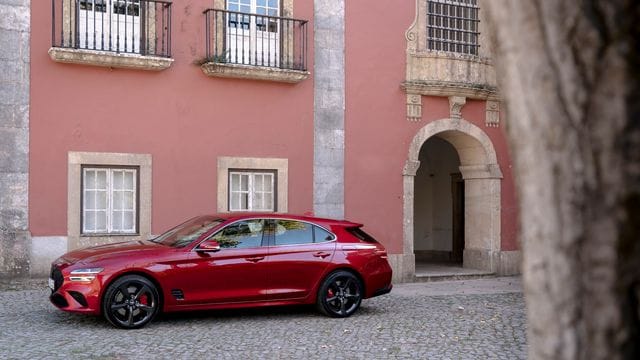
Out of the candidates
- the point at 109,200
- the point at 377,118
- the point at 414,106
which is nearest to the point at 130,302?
the point at 109,200

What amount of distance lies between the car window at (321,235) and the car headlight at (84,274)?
3131 millimetres

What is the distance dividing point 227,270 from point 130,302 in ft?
4.40

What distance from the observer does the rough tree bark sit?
206 centimetres

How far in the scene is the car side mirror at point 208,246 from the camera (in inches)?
438

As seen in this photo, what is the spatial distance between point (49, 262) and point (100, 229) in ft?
3.63

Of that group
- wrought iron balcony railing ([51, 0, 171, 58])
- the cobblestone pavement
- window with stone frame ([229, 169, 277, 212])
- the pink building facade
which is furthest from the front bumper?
window with stone frame ([229, 169, 277, 212])

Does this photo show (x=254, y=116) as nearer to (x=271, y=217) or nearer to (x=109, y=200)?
(x=109, y=200)

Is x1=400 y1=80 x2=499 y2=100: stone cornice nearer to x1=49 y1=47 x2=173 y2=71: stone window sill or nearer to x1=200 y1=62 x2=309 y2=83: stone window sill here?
x1=200 y1=62 x2=309 y2=83: stone window sill

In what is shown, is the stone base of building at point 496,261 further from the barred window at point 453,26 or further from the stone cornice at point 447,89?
the barred window at point 453,26

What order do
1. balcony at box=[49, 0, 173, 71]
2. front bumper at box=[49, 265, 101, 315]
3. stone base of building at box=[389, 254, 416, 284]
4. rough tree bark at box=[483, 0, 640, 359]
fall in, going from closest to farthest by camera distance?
rough tree bark at box=[483, 0, 640, 359], front bumper at box=[49, 265, 101, 315], balcony at box=[49, 0, 173, 71], stone base of building at box=[389, 254, 416, 284]

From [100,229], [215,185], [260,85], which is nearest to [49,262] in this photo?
[100,229]

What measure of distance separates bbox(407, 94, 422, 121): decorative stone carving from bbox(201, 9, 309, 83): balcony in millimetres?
2487

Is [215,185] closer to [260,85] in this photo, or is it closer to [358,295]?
[260,85]

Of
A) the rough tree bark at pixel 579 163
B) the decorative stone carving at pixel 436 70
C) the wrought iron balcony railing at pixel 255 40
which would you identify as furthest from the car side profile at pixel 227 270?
the rough tree bark at pixel 579 163
